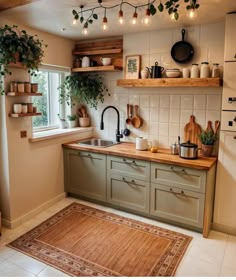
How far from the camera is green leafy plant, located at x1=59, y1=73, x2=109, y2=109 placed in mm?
3520

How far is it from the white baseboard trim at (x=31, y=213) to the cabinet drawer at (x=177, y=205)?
1328mm

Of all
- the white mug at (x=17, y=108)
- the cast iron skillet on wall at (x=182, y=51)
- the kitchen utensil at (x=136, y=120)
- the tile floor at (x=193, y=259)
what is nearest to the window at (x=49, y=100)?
the white mug at (x=17, y=108)

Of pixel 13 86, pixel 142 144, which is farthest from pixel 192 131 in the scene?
pixel 13 86

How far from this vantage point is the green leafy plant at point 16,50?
2404mm

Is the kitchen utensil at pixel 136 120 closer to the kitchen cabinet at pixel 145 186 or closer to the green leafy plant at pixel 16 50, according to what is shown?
the kitchen cabinet at pixel 145 186

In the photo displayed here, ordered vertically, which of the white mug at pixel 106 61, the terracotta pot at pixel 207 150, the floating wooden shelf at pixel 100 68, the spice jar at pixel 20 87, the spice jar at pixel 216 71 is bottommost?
the terracotta pot at pixel 207 150

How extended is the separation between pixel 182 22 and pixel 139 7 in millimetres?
720

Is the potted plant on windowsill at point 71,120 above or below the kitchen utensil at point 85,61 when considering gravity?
below

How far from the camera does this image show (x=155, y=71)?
9.98 feet

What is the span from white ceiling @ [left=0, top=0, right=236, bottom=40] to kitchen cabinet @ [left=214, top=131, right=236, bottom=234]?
1201 millimetres

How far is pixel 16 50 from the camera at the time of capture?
96.5 inches

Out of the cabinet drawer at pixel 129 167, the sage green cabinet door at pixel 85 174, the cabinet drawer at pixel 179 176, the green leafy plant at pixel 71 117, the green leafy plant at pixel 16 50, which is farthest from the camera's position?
the green leafy plant at pixel 71 117

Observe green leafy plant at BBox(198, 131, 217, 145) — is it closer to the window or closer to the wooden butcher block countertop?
the wooden butcher block countertop

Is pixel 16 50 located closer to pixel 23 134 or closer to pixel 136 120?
pixel 23 134
